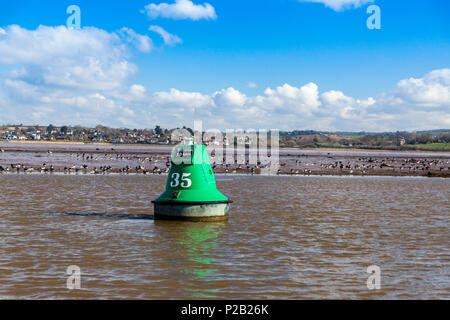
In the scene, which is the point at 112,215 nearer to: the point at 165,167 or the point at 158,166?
the point at 165,167

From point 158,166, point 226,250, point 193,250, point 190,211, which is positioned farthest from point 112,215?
point 158,166

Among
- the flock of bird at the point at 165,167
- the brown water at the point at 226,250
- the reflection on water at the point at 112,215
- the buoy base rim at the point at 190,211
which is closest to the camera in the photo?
the brown water at the point at 226,250

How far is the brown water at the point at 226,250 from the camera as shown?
9.38m

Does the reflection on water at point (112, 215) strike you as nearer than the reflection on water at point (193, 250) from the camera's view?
No

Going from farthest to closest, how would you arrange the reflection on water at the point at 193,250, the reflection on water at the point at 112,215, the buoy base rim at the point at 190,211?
the reflection on water at the point at 112,215 → the buoy base rim at the point at 190,211 → the reflection on water at the point at 193,250

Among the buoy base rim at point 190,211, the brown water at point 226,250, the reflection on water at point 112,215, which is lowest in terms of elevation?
the brown water at point 226,250

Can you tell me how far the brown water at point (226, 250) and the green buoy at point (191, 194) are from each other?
38 cm

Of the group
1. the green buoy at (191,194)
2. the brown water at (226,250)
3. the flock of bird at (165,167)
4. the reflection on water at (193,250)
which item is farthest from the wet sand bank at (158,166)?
the reflection on water at (193,250)

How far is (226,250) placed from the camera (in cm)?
1266

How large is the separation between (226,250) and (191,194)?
12.9 feet

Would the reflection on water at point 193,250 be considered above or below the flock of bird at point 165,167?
below

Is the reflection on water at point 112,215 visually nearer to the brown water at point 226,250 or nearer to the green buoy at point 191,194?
the brown water at point 226,250

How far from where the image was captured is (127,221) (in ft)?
55.6
